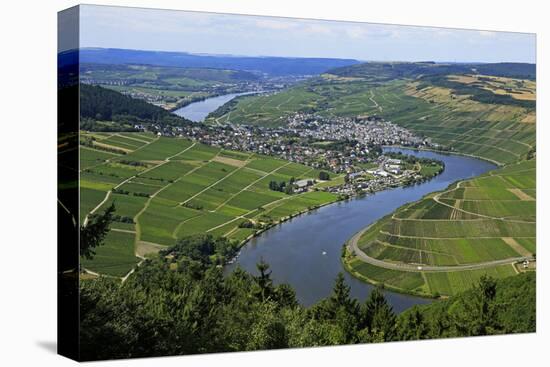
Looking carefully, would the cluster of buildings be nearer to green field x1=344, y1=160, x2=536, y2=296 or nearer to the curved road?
green field x1=344, y1=160, x2=536, y2=296

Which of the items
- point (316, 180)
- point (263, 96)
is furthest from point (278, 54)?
→ point (316, 180)

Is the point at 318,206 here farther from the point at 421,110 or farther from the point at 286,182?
the point at 421,110

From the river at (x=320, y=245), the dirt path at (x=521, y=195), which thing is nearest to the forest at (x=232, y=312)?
the river at (x=320, y=245)

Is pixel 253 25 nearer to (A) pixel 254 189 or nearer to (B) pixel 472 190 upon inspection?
(A) pixel 254 189

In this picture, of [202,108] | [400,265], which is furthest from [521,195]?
[202,108]

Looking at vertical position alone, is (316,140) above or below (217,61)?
below

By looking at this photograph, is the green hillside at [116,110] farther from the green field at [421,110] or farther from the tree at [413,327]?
the tree at [413,327]

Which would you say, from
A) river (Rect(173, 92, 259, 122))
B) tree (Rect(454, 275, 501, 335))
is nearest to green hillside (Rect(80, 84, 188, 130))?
river (Rect(173, 92, 259, 122))
